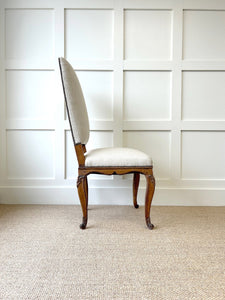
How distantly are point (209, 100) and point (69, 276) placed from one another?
1.84 metres

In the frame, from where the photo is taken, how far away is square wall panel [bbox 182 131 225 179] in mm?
2434

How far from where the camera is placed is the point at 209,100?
2.42 meters

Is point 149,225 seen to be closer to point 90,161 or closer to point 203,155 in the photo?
point 90,161

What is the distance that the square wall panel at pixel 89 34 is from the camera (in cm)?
236

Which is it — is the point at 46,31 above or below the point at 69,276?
above

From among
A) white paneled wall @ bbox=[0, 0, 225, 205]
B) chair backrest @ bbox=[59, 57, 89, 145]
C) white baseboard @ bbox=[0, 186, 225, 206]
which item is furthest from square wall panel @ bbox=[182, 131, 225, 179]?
chair backrest @ bbox=[59, 57, 89, 145]

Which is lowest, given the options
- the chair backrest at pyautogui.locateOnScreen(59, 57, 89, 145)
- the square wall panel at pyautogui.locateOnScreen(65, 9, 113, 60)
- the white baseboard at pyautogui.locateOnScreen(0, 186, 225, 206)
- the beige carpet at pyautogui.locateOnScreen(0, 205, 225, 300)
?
the beige carpet at pyautogui.locateOnScreen(0, 205, 225, 300)

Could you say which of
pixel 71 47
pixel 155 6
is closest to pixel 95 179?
pixel 71 47

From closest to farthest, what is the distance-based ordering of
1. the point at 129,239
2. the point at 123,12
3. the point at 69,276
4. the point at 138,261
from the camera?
the point at 69,276 < the point at 138,261 < the point at 129,239 < the point at 123,12

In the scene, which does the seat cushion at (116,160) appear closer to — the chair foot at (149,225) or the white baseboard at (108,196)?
the chair foot at (149,225)

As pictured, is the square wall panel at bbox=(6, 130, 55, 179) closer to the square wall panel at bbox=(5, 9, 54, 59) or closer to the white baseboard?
the white baseboard

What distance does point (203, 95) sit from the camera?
2416 mm

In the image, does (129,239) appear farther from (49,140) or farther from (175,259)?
(49,140)

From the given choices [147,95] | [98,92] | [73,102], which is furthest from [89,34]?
[73,102]
